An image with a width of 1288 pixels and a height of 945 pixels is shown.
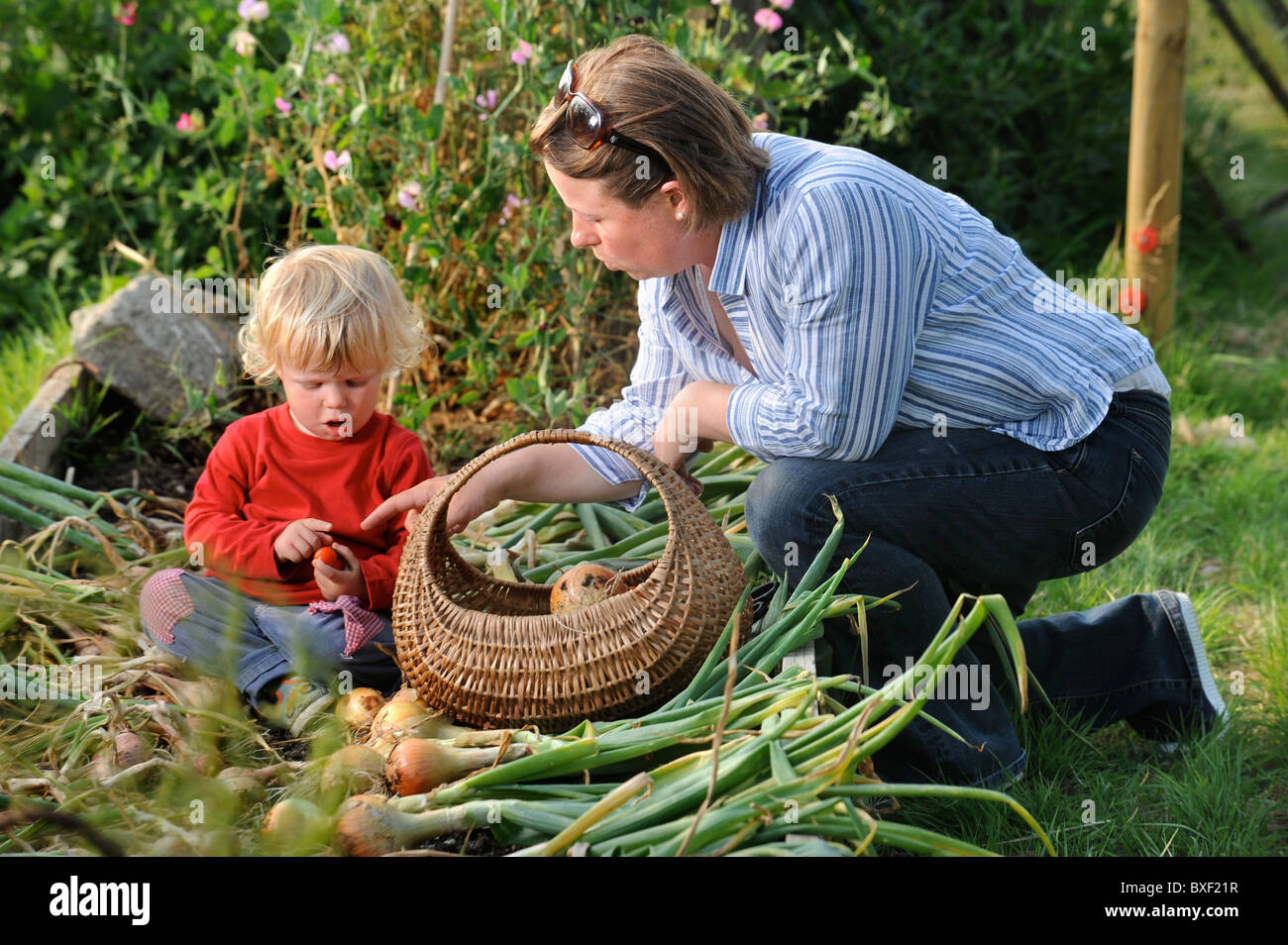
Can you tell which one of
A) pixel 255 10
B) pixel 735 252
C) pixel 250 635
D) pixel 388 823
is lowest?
pixel 388 823

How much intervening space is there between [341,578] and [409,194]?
1.24m

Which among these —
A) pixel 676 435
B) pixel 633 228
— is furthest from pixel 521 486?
pixel 633 228

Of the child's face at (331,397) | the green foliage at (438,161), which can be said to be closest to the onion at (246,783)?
the child's face at (331,397)

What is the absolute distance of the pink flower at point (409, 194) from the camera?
10.0ft

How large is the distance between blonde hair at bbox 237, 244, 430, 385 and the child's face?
19 mm

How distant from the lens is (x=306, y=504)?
2.32 metres

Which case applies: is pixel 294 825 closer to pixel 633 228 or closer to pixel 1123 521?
pixel 633 228

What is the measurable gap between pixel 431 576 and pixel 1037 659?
1140 millimetres

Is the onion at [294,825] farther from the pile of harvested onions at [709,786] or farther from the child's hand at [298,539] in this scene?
the child's hand at [298,539]

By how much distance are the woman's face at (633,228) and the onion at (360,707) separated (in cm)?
82

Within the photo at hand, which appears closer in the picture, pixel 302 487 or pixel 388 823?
pixel 388 823

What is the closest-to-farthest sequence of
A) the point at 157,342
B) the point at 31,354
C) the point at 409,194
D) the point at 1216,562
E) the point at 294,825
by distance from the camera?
the point at 294,825, the point at 409,194, the point at 1216,562, the point at 157,342, the point at 31,354
